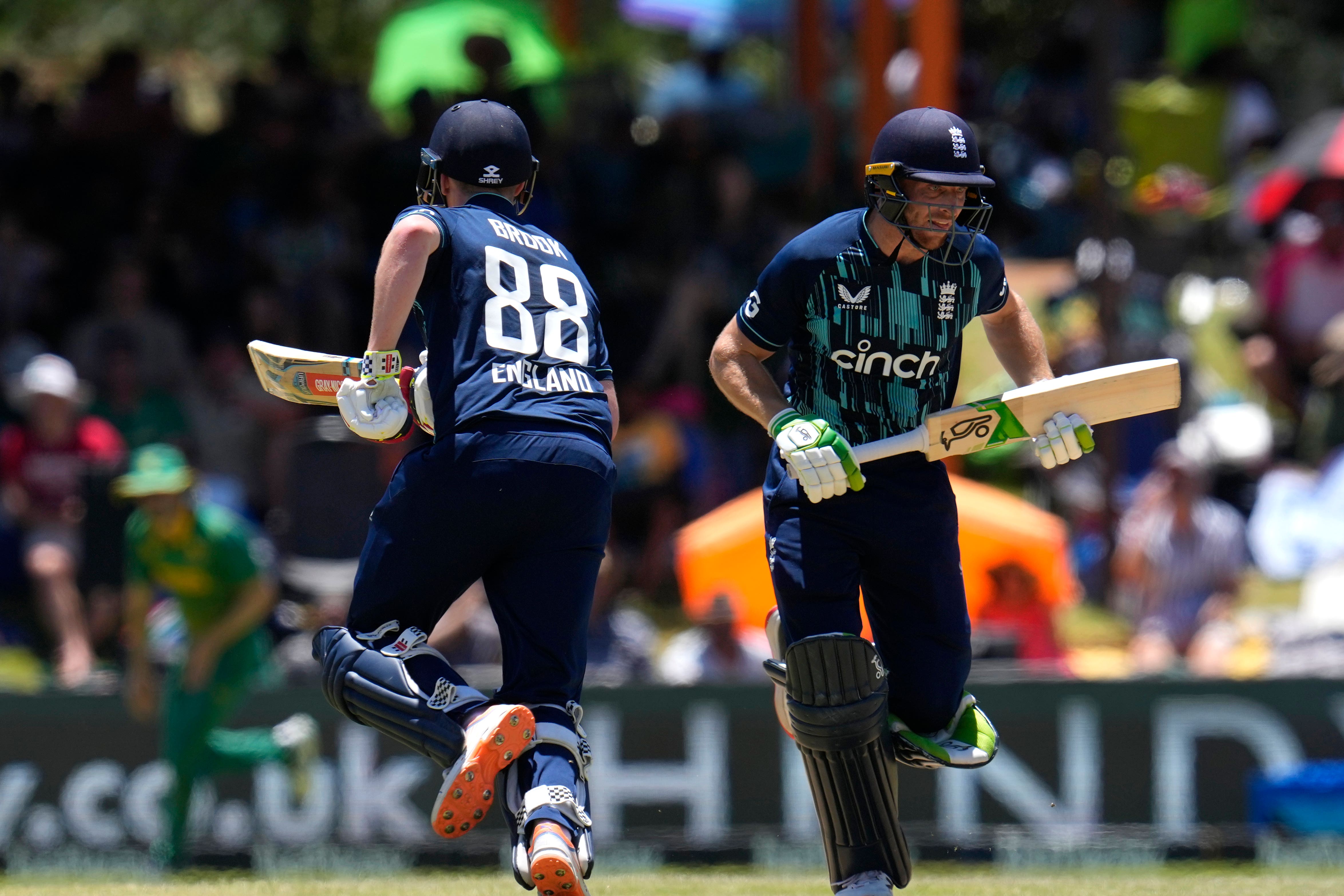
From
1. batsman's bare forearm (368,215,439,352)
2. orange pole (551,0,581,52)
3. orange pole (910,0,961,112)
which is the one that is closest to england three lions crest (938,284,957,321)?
batsman's bare forearm (368,215,439,352)

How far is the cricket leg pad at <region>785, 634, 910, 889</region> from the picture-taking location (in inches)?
180

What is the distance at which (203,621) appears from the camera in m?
8.27

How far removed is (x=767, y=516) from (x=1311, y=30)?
1328cm

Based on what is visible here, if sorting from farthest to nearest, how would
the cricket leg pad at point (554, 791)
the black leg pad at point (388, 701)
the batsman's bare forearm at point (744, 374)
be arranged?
the batsman's bare forearm at point (744, 374), the black leg pad at point (388, 701), the cricket leg pad at point (554, 791)

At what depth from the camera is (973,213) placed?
15.4 ft

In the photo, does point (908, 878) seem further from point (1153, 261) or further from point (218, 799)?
point (1153, 261)

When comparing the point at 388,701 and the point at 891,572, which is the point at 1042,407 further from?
the point at 388,701

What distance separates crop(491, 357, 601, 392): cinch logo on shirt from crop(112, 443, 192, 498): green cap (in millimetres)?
4085

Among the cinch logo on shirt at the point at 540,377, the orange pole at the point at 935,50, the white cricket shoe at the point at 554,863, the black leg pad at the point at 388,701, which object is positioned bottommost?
the white cricket shoe at the point at 554,863

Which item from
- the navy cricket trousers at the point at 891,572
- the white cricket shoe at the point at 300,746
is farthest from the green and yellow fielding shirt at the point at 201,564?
the navy cricket trousers at the point at 891,572

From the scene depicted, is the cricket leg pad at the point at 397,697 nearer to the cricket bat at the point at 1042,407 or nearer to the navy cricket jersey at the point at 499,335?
the navy cricket jersey at the point at 499,335

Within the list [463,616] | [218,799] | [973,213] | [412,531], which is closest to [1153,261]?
[463,616]

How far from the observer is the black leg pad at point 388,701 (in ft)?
14.2

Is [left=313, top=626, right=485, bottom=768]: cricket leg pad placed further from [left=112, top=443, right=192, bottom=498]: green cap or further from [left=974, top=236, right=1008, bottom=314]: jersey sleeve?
[left=112, top=443, right=192, bottom=498]: green cap
